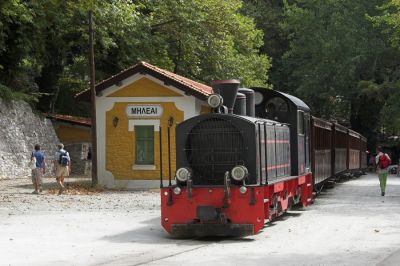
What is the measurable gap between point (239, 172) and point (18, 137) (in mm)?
23118

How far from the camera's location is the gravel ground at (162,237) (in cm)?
1088

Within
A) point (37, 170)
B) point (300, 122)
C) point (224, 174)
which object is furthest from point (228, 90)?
point (37, 170)

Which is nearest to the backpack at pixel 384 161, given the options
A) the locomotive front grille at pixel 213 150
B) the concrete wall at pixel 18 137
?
the locomotive front grille at pixel 213 150

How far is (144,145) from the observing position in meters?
27.6

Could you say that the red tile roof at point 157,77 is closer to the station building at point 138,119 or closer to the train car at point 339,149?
the station building at point 138,119

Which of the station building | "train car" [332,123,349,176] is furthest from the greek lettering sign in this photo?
"train car" [332,123,349,176]

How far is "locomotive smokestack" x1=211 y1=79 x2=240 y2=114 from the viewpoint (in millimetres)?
14906

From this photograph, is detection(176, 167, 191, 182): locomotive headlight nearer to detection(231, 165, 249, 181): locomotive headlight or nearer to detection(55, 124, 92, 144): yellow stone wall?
detection(231, 165, 249, 181): locomotive headlight

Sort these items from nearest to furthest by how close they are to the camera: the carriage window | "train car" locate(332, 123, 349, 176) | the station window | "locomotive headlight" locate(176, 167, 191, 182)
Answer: "locomotive headlight" locate(176, 167, 191, 182)
the carriage window
the station window
"train car" locate(332, 123, 349, 176)

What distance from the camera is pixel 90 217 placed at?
17219 millimetres

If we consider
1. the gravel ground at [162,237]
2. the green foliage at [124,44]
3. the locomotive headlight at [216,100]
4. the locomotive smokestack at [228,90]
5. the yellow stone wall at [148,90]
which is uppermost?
the green foliage at [124,44]

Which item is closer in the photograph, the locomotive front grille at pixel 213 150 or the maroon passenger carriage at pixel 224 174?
the maroon passenger carriage at pixel 224 174

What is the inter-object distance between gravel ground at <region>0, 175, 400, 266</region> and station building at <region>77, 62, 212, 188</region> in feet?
18.4

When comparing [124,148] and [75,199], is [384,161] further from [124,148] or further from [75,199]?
[75,199]
